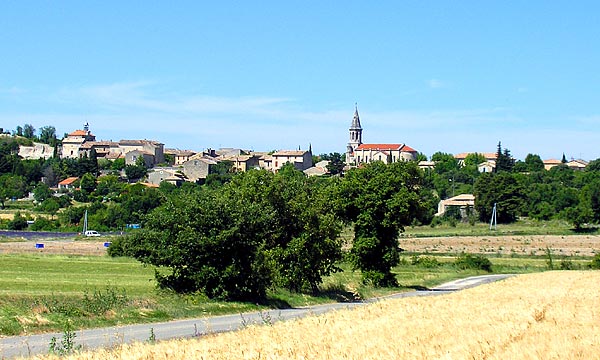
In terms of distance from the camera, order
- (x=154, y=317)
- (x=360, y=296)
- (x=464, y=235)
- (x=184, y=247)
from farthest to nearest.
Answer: (x=464, y=235), (x=360, y=296), (x=184, y=247), (x=154, y=317)

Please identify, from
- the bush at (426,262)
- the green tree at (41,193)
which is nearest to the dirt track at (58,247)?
the bush at (426,262)

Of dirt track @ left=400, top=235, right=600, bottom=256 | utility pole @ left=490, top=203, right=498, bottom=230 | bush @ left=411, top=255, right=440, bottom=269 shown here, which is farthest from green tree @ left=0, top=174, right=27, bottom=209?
bush @ left=411, top=255, right=440, bottom=269

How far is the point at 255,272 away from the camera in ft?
112

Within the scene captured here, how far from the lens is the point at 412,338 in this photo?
1530 centimetres

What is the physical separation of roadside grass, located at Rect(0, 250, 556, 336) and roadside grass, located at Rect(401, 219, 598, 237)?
39.1 meters

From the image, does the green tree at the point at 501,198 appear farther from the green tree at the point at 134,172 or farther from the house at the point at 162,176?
the green tree at the point at 134,172

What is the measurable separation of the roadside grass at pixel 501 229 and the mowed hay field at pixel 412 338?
90541 mm

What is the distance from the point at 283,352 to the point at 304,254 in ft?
89.6

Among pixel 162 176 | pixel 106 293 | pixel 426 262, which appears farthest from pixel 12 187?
pixel 106 293

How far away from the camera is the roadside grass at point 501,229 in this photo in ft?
371

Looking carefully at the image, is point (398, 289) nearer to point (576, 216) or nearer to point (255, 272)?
point (255, 272)

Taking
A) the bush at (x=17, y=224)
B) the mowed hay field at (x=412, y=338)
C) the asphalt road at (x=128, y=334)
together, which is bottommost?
the bush at (x=17, y=224)

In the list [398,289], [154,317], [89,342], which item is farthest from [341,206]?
[89,342]

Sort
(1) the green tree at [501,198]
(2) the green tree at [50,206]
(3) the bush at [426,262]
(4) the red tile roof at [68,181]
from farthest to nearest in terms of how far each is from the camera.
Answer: (4) the red tile roof at [68,181] < (2) the green tree at [50,206] < (1) the green tree at [501,198] < (3) the bush at [426,262]
